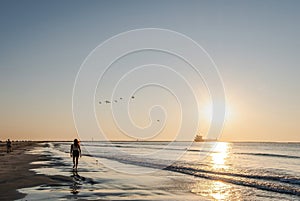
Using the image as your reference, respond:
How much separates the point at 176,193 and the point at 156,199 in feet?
8.55

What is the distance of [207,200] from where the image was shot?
17.5 meters

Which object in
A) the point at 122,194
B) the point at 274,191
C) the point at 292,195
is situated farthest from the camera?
the point at 274,191

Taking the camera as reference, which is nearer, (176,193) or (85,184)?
(176,193)

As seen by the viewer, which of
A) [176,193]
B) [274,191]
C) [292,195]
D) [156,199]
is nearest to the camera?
[156,199]

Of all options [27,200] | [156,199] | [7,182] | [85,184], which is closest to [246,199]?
[156,199]

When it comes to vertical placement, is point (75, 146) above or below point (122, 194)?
above

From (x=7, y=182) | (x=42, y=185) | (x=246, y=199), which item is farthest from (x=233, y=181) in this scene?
(x=7, y=182)

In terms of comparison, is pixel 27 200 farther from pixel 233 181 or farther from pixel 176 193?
pixel 233 181

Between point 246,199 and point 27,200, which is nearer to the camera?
point 27,200

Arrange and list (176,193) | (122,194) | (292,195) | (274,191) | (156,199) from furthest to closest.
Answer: (274,191), (292,195), (176,193), (122,194), (156,199)

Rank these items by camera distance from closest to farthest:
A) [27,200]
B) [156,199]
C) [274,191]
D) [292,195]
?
[27,200] → [156,199] → [292,195] → [274,191]

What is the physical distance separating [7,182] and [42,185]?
2.24 m

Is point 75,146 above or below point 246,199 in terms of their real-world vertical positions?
above

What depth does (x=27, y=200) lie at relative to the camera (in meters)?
15.4
